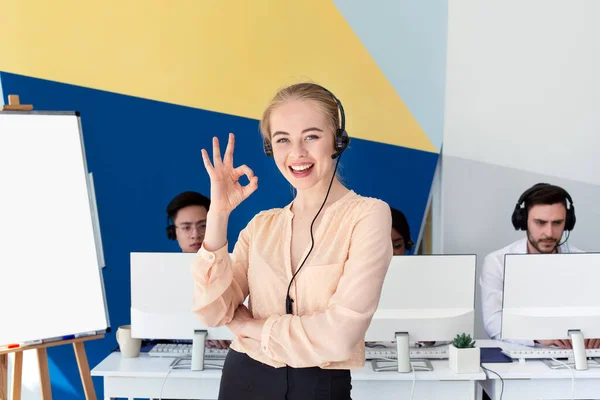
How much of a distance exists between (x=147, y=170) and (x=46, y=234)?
1.43 metres

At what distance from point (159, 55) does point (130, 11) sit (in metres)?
0.33

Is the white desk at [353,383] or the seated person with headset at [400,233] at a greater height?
the seated person with headset at [400,233]

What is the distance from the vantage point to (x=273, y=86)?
355 centimetres

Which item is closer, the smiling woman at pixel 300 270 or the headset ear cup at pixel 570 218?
the smiling woman at pixel 300 270

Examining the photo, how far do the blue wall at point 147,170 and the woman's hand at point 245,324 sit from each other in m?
2.19

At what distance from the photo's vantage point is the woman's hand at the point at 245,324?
1293mm

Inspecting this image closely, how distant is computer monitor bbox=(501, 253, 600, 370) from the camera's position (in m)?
2.33

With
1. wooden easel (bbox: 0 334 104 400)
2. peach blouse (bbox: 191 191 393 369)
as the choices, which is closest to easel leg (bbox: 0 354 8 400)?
wooden easel (bbox: 0 334 104 400)

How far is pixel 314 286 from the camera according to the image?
128 cm

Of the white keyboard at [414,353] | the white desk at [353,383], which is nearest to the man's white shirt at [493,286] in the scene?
the white keyboard at [414,353]

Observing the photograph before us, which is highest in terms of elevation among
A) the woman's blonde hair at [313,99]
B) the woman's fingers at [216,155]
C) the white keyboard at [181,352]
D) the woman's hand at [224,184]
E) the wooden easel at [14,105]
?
the wooden easel at [14,105]

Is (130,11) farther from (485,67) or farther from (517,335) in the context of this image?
(517,335)

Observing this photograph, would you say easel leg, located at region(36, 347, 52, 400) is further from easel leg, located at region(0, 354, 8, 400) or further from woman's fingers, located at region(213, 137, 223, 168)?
woman's fingers, located at region(213, 137, 223, 168)

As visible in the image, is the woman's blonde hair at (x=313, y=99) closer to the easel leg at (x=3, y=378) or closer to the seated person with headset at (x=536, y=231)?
the easel leg at (x=3, y=378)
